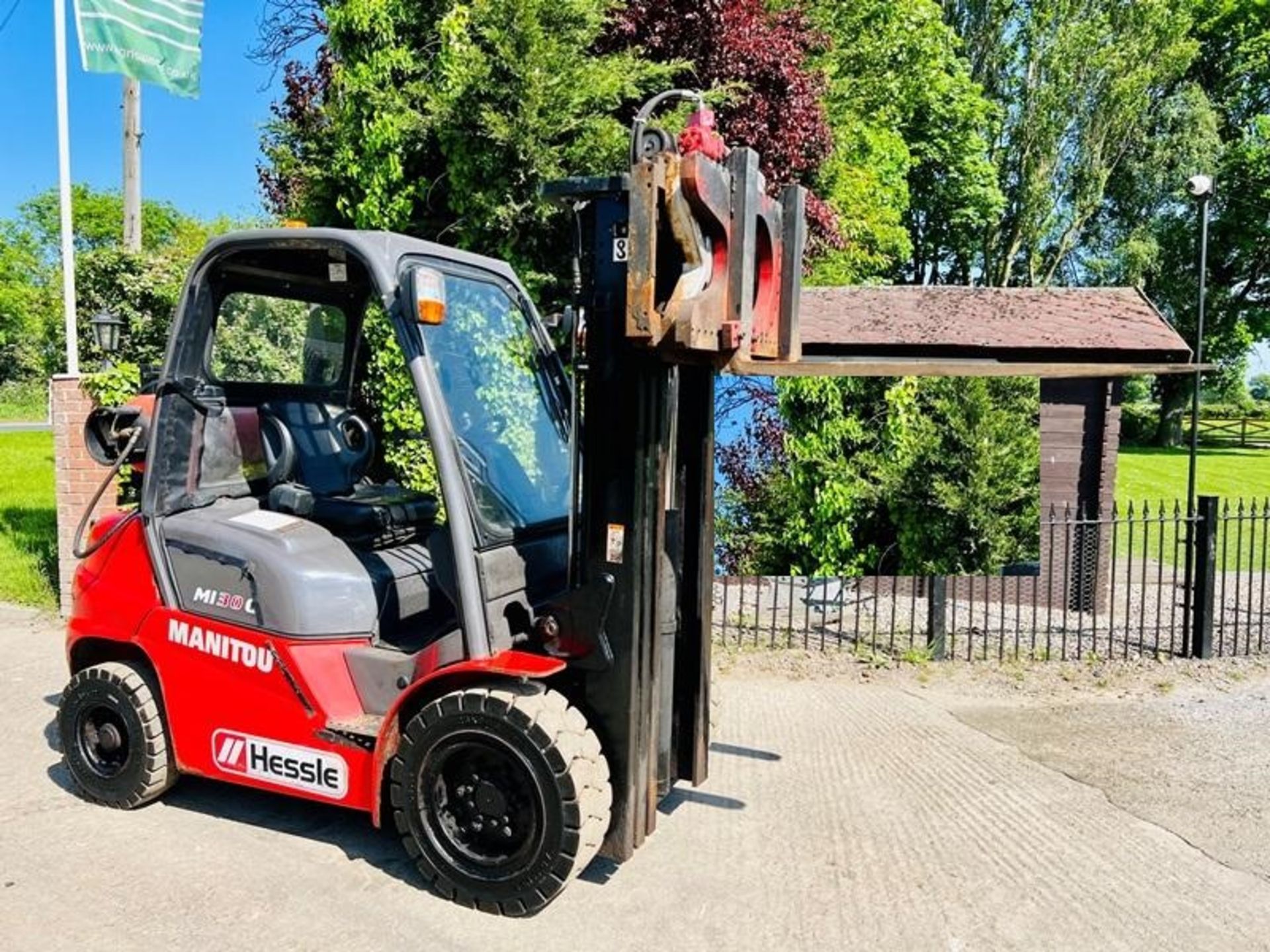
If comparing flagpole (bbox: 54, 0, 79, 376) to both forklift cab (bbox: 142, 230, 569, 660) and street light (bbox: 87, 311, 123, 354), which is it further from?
forklift cab (bbox: 142, 230, 569, 660)

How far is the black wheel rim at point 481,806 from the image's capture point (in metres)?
3.64

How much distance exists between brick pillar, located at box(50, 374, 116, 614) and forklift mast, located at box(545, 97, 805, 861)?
6.58m

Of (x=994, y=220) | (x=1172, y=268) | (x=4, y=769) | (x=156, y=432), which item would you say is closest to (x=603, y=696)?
(x=156, y=432)

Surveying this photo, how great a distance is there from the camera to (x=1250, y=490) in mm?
21656

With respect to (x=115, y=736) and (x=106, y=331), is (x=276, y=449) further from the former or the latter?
(x=106, y=331)

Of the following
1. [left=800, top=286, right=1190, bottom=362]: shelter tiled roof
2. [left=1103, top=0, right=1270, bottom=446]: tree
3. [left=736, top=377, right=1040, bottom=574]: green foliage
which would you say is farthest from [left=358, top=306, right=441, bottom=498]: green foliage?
[left=1103, top=0, right=1270, bottom=446]: tree

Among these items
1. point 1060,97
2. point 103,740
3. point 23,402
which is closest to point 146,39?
point 103,740

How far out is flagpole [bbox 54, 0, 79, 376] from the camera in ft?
29.6

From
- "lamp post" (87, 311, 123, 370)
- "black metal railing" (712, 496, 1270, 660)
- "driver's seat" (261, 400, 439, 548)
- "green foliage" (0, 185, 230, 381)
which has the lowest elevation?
"black metal railing" (712, 496, 1270, 660)

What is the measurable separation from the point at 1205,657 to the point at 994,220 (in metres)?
22.8

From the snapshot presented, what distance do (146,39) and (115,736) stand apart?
8520mm

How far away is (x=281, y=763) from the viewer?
4145 millimetres

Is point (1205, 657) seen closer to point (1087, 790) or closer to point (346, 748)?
point (1087, 790)

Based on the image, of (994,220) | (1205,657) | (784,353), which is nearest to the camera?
(784,353)
